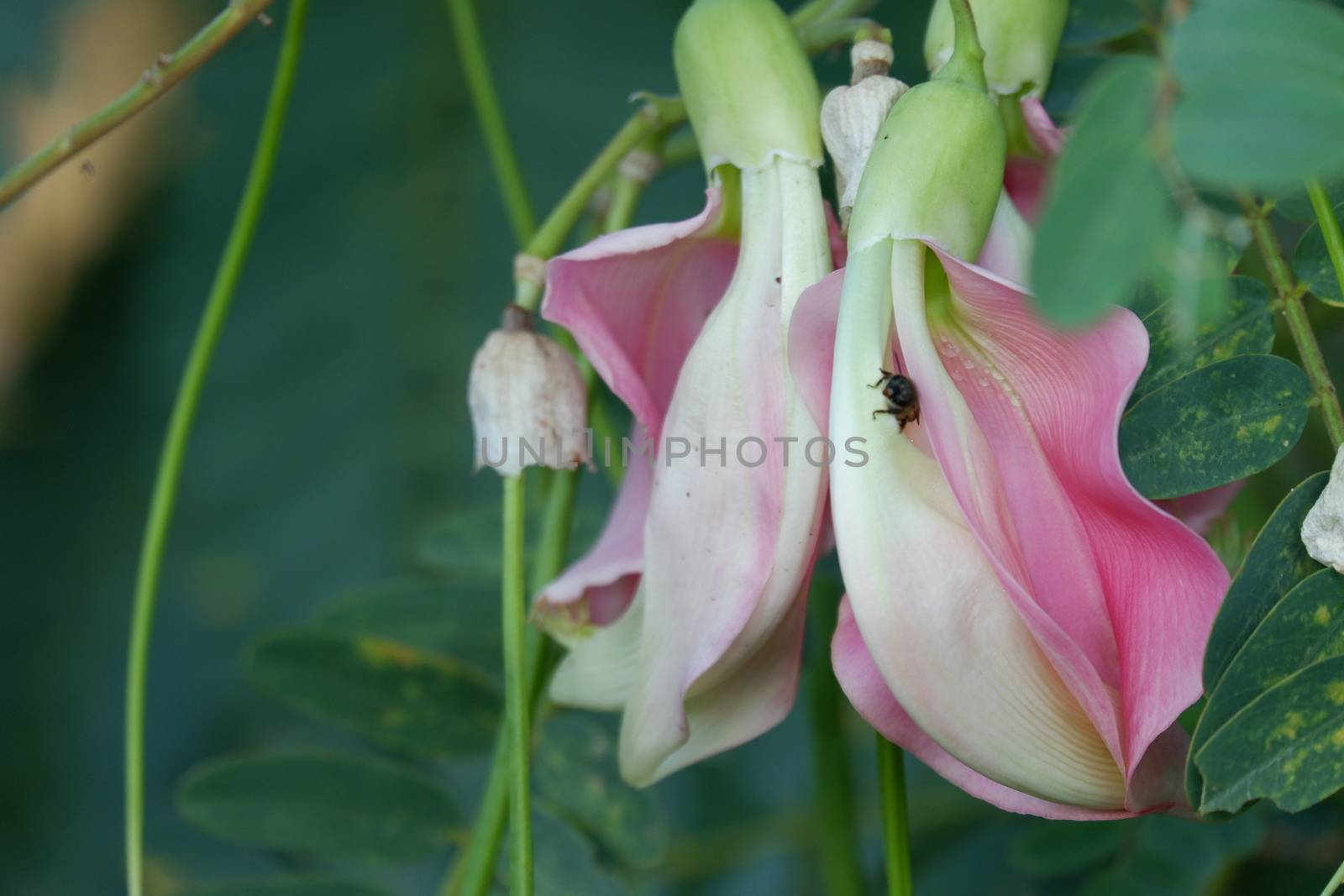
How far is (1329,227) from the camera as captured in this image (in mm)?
328

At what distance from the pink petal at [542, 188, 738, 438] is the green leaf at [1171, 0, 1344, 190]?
0.16 metres

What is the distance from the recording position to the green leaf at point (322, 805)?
0.55 m

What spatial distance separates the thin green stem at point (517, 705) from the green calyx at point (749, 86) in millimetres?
112

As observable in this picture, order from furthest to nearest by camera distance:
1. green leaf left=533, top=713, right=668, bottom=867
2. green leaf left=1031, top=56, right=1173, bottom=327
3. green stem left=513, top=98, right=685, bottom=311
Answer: green leaf left=533, top=713, right=668, bottom=867 < green stem left=513, top=98, right=685, bottom=311 < green leaf left=1031, top=56, right=1173, bottom=327

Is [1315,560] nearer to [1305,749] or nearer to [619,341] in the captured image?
[1305,749]

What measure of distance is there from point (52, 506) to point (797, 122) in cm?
77

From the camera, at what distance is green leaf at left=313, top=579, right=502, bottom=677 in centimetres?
61

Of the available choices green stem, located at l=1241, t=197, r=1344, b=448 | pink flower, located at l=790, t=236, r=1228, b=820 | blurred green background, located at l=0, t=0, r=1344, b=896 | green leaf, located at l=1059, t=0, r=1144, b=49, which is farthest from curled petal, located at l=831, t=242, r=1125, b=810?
blurred green background, located at l=0, t=0, r=1344, b=896

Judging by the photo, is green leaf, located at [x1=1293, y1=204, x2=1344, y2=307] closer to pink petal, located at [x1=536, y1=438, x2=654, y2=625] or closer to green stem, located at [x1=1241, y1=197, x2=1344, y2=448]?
green stem, located at [x1=1241, y1=197, x2=1344, y2=448]

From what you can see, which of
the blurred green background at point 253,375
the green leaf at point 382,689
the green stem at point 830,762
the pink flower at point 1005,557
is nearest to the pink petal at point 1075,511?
the pink flower at point 1005,557

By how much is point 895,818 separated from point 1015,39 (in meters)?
0.21

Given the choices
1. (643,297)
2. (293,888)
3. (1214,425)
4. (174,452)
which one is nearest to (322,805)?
(293,888)

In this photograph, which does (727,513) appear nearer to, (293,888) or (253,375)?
(293,888)

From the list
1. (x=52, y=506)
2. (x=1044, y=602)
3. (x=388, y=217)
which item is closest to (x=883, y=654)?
(x=1044, y=602)
